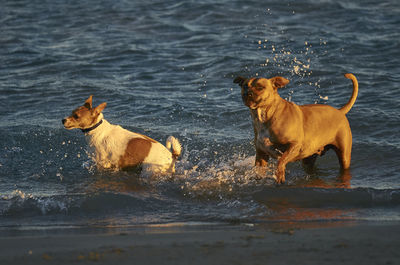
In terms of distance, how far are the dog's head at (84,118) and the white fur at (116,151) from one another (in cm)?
8

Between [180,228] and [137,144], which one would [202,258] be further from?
[137,144]

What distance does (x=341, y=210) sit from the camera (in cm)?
568

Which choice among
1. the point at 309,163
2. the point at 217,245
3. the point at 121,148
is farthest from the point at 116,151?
the point at 217,245

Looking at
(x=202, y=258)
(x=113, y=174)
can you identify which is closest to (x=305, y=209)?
(x=202, y=258)

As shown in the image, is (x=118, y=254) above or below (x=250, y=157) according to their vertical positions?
above

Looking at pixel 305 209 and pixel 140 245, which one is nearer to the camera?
pixel 140 245

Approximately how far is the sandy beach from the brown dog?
1567 millimetres

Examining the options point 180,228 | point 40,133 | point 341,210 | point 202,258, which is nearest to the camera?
point 202,258

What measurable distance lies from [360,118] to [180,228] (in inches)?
208

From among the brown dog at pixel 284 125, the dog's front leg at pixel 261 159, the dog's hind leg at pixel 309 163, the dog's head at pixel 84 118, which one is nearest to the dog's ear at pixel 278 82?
the brown dog at pixel 284 125

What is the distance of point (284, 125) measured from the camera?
6441mm

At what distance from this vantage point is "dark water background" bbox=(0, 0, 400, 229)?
5.96 metres

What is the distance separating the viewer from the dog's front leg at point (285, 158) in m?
6.39

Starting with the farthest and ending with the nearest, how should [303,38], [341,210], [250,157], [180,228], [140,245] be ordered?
[303,38]
[250,157]
[341,210]
[180,228]
[140,245]
